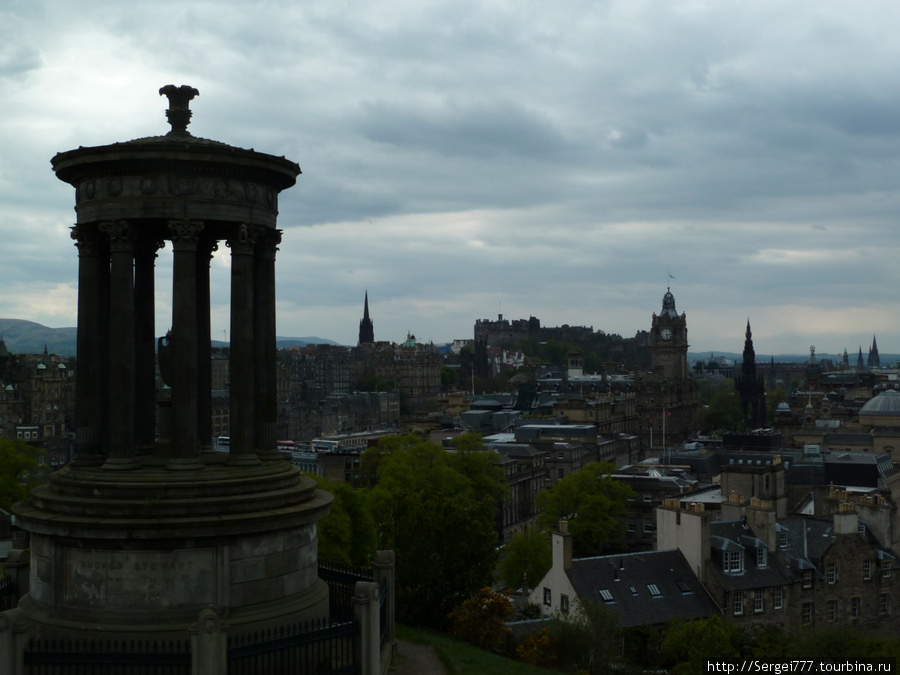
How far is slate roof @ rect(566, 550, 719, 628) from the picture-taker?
4194 centimetres

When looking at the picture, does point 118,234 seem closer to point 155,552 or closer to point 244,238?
point 244,238

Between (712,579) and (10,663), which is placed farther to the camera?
(712,579)

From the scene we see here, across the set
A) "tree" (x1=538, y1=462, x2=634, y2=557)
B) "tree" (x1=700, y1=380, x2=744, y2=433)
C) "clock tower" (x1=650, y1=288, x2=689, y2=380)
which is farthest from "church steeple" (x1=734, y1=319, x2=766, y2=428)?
"tree" (x1=538, y1=462, x2=634, y2=557)

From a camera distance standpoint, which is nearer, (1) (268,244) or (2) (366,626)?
(2) (366,626)

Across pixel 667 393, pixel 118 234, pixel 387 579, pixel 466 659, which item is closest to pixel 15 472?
pixel 387 579

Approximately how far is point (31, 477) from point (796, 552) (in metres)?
42.7

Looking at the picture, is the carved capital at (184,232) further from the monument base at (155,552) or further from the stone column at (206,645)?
the stone column at (206,645)

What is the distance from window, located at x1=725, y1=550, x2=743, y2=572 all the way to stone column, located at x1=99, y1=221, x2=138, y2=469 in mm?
33335

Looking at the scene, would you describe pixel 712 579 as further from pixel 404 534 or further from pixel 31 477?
pixel 31 477

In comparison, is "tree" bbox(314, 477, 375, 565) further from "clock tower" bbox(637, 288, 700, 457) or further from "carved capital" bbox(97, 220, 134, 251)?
"clock tower" bbox(637, 288, 700, 457)

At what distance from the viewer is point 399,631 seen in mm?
25234

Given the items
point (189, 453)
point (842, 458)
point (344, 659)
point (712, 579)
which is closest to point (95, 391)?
point (189, 453)

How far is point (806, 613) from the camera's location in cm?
4688

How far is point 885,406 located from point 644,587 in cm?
9682
